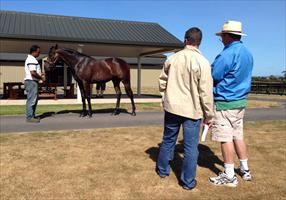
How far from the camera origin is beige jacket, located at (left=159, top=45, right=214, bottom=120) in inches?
184

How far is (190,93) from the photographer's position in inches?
188

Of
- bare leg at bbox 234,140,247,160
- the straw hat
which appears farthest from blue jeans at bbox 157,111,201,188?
the straw hat

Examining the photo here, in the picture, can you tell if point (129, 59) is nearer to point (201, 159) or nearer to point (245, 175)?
point (201, 159)

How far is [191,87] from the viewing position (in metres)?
4.74

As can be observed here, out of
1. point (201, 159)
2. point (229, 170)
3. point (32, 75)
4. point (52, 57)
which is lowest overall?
point (201, 159)

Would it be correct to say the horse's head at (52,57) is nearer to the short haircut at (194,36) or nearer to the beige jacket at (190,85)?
the beige jacket at (190,85)

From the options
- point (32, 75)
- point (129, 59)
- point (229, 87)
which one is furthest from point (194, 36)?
point (129, 59)

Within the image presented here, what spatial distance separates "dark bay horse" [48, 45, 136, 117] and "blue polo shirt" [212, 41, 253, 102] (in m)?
7.69

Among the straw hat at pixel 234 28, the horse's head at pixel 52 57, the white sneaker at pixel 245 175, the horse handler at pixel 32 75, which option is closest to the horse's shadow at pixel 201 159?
the white sneaker at pixel 245 175

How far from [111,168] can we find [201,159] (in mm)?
1590

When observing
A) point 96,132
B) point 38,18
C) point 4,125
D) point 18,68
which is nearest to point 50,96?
point 38,18

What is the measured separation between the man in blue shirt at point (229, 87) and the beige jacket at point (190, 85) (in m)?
0.22

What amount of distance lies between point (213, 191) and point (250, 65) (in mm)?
1709

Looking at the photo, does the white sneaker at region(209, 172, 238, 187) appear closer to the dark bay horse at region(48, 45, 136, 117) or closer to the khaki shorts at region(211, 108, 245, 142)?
the khaki shorts at region(211, 108, 245, 142)
